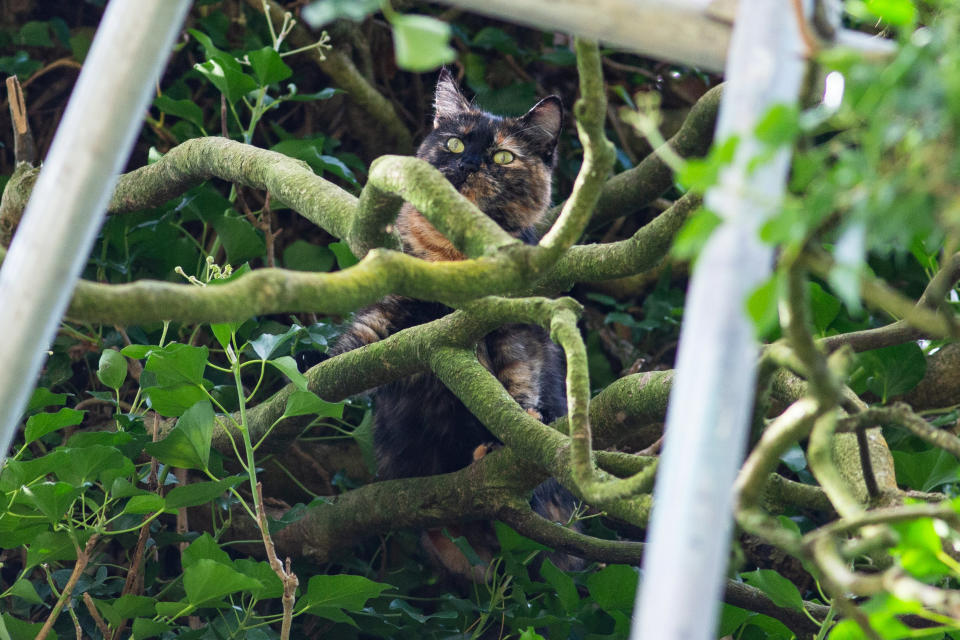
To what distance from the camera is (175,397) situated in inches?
81.7

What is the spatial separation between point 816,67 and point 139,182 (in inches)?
87.3

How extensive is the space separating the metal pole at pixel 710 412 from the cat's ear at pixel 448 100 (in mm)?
2550

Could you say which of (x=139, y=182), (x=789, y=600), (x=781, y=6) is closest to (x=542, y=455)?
(x=789, y=600)

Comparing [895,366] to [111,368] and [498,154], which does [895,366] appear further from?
[111,368]

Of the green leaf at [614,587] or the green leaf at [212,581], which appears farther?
the green leaf at [614,587]

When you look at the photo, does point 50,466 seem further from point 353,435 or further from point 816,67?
point 816,67

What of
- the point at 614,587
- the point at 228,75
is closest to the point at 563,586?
the point at 614,587

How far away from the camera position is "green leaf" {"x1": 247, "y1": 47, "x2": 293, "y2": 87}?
2.64m

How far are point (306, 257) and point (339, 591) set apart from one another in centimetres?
135

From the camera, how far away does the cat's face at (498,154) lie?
10.4ft

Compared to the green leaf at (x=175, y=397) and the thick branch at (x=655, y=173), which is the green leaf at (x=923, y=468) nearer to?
the thick branch at (x=655, y=173)

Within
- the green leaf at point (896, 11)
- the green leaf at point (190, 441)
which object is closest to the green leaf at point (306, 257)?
the green leaf at point (190, 441)

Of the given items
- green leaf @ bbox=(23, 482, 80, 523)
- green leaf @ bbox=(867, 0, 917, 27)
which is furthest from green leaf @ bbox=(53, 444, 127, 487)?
green leaf @ bbox=(867, 0, 917, 27)

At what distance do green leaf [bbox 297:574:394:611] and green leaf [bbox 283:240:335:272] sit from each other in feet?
4.27
